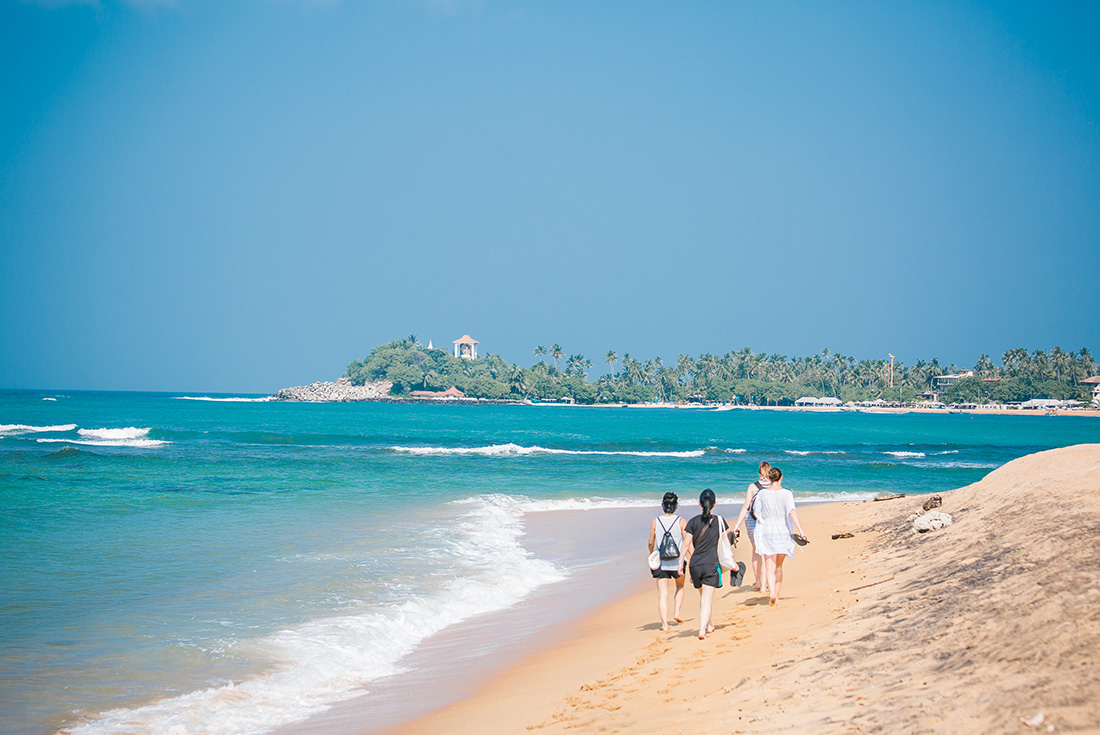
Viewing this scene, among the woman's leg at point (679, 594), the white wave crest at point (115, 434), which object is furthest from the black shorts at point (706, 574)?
the white wave crest at point (115, 434)

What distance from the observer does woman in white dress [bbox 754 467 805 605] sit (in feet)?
28.5

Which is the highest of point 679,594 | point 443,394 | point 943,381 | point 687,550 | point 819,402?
point 943,381

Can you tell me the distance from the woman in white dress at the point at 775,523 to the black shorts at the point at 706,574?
1.36 metres

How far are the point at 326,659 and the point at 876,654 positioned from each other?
18.8 feet

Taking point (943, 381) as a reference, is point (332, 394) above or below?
below

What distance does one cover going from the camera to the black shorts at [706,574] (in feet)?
25.0

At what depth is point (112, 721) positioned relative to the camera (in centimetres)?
645

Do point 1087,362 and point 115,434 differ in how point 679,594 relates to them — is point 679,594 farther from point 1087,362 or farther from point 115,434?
point 1087,362

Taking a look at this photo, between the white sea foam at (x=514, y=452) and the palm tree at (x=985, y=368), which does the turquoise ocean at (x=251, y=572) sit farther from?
the palm tree at (x=985, y=368)

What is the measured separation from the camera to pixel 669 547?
784 cm

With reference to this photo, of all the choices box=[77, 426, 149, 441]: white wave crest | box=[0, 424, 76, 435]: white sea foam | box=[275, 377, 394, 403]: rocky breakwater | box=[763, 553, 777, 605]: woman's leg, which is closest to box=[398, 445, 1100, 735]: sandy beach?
box=[763, 553, 777, 605]: woman's leg

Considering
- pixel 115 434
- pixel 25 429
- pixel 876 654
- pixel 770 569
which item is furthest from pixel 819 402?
pixel 876 654

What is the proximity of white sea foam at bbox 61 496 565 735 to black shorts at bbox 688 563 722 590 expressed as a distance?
11.5 feet

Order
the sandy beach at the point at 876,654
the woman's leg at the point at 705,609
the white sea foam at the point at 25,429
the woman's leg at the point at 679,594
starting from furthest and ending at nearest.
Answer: the white sea foam at the point at 25,429, the woman's leg at the point at 679,594, the woman's leg at the point at 705,609, the sandy beach at the point at 876,654
